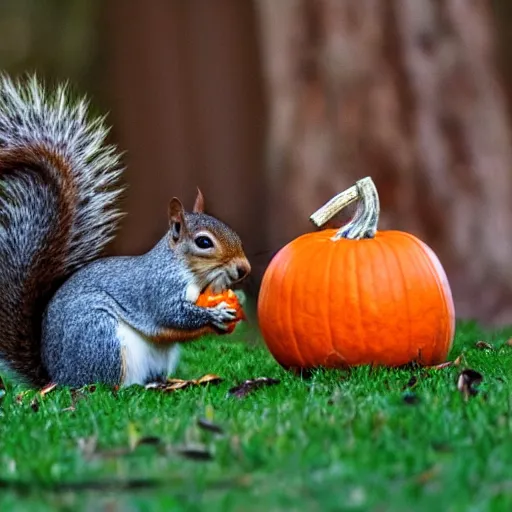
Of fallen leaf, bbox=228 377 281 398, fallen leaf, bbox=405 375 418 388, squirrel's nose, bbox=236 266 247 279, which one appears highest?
squirrel's nose, bbox=236 266 247 279

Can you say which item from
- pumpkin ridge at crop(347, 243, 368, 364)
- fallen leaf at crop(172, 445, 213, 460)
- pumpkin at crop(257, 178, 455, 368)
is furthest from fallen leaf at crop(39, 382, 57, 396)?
fallen leaf at crop(172, 445, 213, 460)

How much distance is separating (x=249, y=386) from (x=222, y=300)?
0.56 metres

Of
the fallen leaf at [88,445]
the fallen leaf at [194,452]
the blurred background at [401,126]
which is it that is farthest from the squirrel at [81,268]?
the blurred background at [401,126]

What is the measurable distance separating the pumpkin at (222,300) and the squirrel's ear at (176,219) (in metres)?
0.24

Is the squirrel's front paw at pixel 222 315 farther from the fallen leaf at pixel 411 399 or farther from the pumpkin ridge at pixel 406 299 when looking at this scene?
the fallen leaf at pixel 411 399

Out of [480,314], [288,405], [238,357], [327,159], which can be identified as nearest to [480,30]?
[327,159]

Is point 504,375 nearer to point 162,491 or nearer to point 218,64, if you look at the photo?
point 162,491

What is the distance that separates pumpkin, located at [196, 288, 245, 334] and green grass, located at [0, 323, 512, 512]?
0.45 meters

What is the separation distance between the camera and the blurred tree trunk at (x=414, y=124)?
25.5 feet

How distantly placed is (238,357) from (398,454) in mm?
2852

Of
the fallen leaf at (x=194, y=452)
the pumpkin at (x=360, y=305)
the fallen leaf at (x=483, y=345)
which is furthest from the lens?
the fallen leaf at (x=483, y=345)

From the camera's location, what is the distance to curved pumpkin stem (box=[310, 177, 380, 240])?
14.9 feet

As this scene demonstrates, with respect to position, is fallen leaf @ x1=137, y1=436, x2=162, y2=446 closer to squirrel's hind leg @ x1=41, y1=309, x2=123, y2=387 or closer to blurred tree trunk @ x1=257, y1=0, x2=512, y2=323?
squirrel's hind leg @ x1=41, y1=309, x2=123, y2=387

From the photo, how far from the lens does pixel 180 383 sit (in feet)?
14.1
